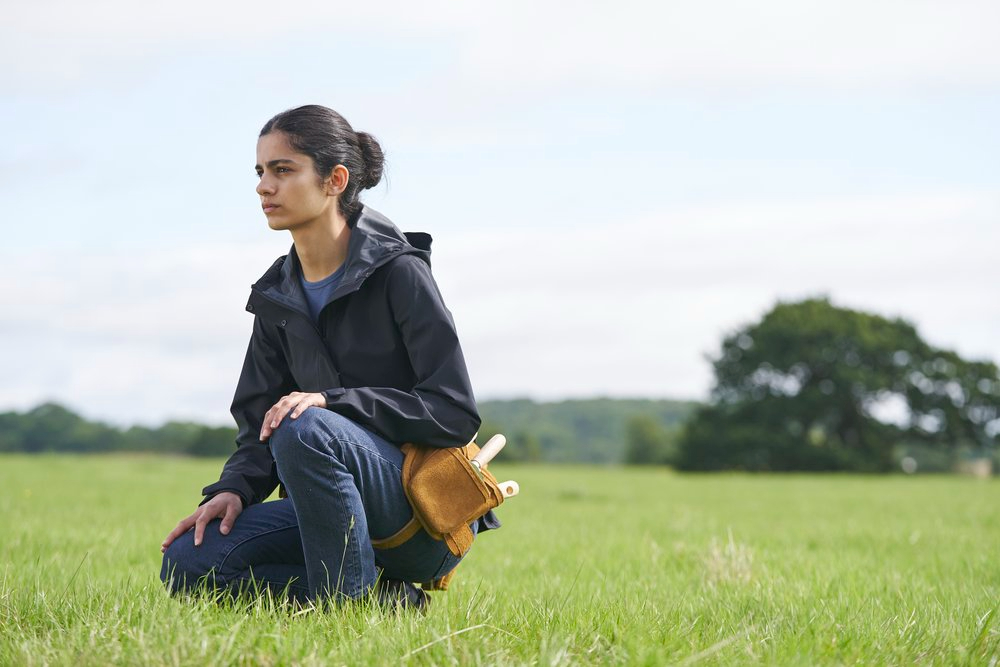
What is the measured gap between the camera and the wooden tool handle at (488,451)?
3672mm

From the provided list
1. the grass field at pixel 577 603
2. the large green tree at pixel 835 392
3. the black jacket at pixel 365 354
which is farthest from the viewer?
the large green tree at pixel 835 392

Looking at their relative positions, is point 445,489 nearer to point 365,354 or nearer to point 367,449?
point 367,449

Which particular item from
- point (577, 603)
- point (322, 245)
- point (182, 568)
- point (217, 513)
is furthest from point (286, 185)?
point (577, 603)

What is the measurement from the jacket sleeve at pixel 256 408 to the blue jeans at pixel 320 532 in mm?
123

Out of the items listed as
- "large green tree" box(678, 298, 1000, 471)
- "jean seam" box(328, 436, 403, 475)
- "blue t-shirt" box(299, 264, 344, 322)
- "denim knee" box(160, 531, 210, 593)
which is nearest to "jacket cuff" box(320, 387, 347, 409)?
"jean seam" box(328, 436, 403, 475)

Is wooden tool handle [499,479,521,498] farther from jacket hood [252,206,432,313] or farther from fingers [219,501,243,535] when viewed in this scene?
fingers [219,501,243,535]

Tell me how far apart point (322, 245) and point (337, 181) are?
0.86 feet

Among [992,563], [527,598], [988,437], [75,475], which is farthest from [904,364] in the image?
[527,598]

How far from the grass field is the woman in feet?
0.76

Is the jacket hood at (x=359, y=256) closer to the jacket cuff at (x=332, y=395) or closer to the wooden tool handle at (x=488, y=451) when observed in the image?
the jacket cuff at (x=332, y=395)

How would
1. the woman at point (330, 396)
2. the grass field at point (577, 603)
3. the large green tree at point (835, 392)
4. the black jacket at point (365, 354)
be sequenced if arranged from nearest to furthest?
the grass field at point (577, 603) < the woman at point (330, 396) < the black jacket at point (365, 354) < the large green tree at point (835, 392)

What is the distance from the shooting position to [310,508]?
3.48 metres

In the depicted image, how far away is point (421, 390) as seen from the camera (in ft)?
12.0

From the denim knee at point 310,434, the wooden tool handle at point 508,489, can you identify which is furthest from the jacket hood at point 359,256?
the wooden tool handle at point 508,489
